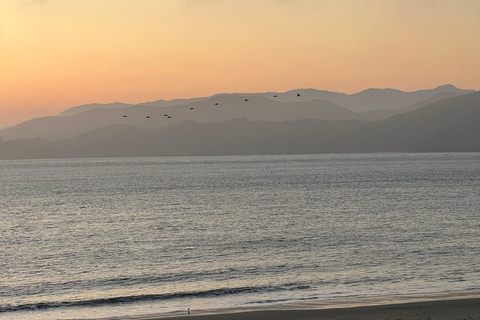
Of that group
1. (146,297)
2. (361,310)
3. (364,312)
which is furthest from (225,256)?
(364,312)

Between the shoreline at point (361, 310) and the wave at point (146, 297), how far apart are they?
151 inches

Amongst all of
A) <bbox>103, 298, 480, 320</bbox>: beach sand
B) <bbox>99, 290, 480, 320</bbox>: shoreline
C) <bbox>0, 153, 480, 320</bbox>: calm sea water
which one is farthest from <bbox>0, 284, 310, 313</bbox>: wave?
<bbox>103, 298, 480, 320</bbox>: beach sand

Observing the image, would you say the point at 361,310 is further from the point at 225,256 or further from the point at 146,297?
the point at 225,256

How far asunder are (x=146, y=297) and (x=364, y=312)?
11151 mm

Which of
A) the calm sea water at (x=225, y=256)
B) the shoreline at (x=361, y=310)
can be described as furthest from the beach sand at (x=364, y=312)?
the calm sea water at (x=225, y=256)

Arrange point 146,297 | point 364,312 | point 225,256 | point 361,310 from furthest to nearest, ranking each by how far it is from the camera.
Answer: point 225,256 < point 146,297 < point 361,310 < point 364,312

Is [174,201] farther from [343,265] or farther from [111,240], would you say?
[343,265]

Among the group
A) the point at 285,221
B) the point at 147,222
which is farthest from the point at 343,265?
the point at 147,222

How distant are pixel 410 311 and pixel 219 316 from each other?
771 cm

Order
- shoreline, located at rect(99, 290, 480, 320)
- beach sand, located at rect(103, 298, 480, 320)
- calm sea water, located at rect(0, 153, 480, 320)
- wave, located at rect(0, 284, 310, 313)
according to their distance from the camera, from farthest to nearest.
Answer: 1. calm sea water, located at rect(0, 153, 480, 320)
2. wave, located at rect(0, 284, 310, 313)
3. shoreline, located at rect(99, 290, 480, 320)
4. beach sand, located at rect(103, 298, 480, 320)

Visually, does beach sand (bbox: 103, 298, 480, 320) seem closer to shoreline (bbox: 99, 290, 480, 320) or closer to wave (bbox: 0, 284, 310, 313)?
shoreline (bbox: 99, 290, 480, 320)

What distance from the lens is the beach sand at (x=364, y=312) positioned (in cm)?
2411

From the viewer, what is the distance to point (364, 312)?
24984mm

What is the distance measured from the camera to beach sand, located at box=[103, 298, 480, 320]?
24.1 meters
